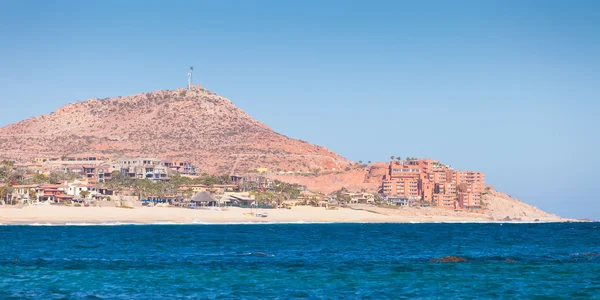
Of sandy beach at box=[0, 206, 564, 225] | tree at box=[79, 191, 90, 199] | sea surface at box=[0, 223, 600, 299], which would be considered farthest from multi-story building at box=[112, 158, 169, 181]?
sea surface at box=[0, 223, 600, 299]

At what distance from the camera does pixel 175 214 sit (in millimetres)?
133125

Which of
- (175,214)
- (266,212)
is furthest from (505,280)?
(266,212)

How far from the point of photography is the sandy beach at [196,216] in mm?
116812

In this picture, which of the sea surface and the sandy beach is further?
the sandy beach

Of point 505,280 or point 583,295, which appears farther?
point 505,280

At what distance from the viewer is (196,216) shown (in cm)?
13388

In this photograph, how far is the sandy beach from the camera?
383 feet

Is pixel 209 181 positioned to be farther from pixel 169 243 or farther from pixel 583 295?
pixel 583 295

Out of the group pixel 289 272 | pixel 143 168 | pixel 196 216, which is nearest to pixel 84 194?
pixel 196 216

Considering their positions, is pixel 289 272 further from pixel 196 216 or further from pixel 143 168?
pixel 143 168

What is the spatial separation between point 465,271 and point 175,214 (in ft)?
299

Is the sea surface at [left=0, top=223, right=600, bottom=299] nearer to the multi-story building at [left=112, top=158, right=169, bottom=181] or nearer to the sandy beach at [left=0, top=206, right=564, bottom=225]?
the sandy beach at [left=0, top=206, right=564, bottom=225]

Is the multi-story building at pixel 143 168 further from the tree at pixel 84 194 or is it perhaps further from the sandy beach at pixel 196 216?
the tree at pixel 84 194

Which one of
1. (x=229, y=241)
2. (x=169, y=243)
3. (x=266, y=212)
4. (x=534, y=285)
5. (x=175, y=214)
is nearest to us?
(x=534, y=285)
